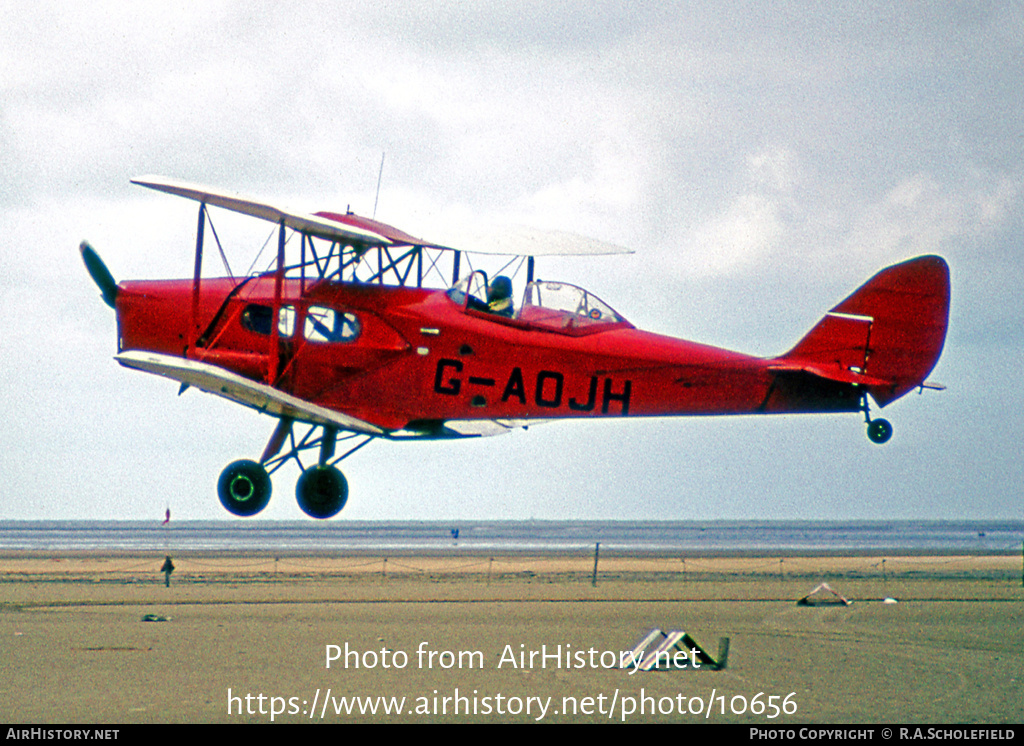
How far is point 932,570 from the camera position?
65.9 meters

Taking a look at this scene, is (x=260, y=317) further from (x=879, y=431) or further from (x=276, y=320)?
(x=879, y=431)

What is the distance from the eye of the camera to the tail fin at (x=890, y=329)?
1562 cm

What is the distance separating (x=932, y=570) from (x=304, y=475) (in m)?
60.5

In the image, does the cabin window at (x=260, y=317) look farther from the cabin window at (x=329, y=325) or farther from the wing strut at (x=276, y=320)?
Answer: the cabin window at (x=329, y=325)

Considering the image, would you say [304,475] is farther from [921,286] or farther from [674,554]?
[674,554]

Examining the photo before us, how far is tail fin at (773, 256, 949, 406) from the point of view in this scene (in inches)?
615

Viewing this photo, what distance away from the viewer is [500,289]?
1483 centimetres

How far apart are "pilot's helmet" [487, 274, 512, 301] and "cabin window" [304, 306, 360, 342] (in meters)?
2.01

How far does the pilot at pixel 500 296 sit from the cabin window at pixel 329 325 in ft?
6.41

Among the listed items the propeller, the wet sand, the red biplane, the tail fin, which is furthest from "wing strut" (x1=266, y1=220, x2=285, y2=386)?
the wet sand

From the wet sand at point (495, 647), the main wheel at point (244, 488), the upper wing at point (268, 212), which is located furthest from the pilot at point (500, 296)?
the wet sand at point (495, 647)

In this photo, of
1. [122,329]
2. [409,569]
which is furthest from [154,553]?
[122,329]

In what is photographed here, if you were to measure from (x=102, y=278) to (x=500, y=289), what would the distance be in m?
6.11
